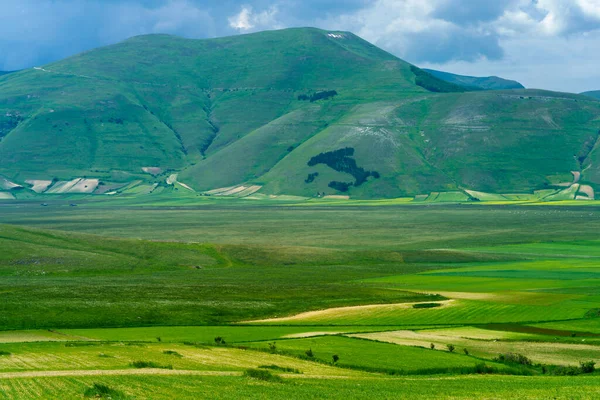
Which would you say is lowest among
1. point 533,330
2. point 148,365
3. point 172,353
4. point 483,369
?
point 533,330

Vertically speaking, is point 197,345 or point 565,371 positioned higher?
point 197,345

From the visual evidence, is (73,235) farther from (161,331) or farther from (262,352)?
(262,352)

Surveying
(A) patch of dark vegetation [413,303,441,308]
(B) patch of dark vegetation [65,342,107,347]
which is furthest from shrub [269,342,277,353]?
(A) patch of dark vegetation [413,303,441,308]

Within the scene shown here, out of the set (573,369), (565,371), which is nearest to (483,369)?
(565,371)

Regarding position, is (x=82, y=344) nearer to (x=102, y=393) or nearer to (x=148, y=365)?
(x=148, y=365)

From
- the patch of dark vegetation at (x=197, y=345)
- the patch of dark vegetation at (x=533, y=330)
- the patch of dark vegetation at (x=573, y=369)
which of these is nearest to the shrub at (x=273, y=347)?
the patch of dark vegetation at (x=197, y=345)
